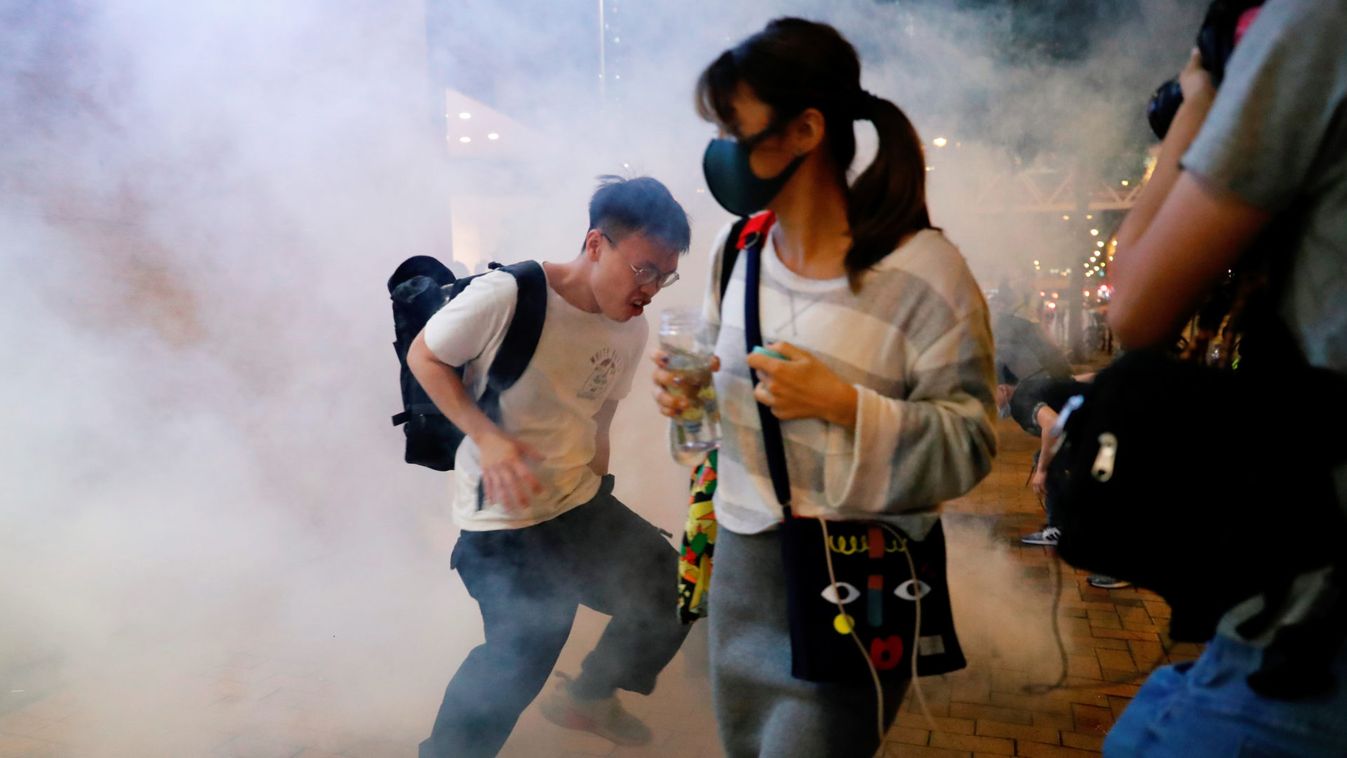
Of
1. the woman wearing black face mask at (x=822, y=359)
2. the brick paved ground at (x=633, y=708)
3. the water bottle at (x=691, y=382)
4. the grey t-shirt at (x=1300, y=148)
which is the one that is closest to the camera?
the grey t-shirt at (x=1300, y=148)

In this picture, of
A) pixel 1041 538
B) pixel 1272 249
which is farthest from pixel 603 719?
pixel 1041 538

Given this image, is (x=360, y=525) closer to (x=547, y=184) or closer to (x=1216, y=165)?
(x=547, y=184)

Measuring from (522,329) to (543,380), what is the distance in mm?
155

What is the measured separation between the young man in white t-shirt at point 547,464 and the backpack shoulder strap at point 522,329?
21mm

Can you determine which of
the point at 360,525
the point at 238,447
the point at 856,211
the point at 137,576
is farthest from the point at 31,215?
the point at 856,211

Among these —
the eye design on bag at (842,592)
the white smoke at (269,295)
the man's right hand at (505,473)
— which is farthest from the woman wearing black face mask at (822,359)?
the white smoke at (269,295)

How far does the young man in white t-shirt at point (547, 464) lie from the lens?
209 centimetres

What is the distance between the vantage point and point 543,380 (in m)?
2.21

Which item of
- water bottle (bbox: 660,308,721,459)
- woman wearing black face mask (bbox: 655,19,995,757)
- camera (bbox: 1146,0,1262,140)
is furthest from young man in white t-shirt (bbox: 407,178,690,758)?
camera (bbox: 1146,0,1262,140)

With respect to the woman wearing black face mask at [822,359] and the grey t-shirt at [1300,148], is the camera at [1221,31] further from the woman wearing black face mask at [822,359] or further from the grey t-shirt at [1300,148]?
the woman wearing black face mask at [822,359]

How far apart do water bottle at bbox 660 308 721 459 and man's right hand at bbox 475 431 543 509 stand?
577 mm

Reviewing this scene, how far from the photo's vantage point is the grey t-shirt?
2.69 ft

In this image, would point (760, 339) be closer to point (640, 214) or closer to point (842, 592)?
point (842, 592)

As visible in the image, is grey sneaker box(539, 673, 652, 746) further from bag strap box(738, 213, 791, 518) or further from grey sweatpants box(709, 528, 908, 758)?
bag strap box(738, 213, 791, 518)
